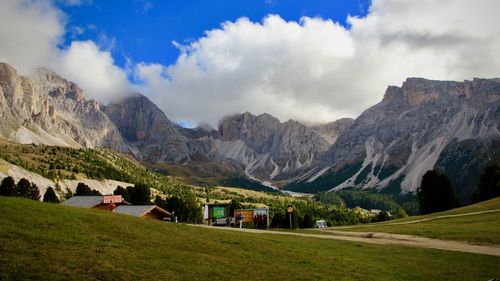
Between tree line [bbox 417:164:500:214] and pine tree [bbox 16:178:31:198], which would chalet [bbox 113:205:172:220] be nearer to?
tree line [bbox 417:164:500:214]

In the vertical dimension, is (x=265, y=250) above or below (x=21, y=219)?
Answer: below

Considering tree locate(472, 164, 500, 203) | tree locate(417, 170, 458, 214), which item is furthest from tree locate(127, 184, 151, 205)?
tree locate(472, 164, 500, 203)

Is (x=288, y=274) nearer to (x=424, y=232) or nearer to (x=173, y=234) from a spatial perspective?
(x=173, y=234)

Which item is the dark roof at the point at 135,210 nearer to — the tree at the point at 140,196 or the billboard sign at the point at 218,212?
the billboard sign at the point at 218,212

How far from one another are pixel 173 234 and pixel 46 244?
13.5 m

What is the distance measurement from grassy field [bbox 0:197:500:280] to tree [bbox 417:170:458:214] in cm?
9249

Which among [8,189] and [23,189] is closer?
[8,189]

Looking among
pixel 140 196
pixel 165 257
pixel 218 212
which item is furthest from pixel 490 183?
pixel 165 257

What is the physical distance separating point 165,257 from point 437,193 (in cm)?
11773

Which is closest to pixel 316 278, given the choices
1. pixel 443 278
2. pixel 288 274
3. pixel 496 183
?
pixel 288 274

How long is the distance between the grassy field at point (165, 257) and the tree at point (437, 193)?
9249 centimetres

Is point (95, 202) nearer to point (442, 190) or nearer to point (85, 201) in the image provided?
point (85, 201)

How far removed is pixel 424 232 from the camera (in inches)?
2325

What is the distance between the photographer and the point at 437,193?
416ft
